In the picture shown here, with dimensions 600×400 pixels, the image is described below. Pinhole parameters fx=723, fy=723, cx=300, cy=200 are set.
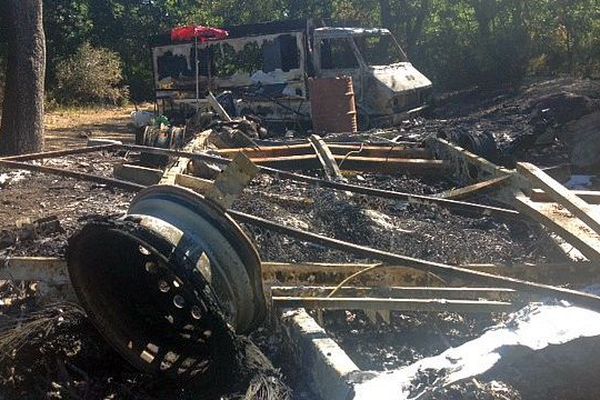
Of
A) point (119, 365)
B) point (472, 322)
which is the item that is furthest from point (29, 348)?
point (472, 322)

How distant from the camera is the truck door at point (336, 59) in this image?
13.6 m

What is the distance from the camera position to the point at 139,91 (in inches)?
1062

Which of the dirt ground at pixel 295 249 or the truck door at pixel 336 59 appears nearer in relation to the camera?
the dirt ground at pixel 295 249

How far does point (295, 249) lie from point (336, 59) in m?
9.39

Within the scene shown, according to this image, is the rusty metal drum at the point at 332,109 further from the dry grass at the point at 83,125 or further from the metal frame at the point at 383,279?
the metal frame at the point at 383,279

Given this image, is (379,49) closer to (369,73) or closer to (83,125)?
(369,73)

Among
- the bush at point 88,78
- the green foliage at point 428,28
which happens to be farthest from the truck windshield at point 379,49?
the bush at point 88,78

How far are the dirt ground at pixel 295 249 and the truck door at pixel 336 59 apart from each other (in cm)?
429

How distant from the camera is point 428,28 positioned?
25.3 metres

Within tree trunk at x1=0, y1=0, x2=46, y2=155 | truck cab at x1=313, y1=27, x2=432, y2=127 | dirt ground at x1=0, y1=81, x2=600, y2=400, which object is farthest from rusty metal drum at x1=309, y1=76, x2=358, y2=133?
tree trunk at x1=0, y1=0, x2=46, y2=155

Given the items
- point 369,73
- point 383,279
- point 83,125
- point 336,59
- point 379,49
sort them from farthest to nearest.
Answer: point 83,125 < point 379,49 < point 336,59 < point 369,73 < point 383,279

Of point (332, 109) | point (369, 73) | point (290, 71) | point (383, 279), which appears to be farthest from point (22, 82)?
point (383, 279)

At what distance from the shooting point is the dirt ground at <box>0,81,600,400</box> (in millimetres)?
3516

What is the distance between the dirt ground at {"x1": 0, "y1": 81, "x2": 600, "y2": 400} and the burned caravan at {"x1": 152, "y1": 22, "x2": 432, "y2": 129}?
380 centimetres
